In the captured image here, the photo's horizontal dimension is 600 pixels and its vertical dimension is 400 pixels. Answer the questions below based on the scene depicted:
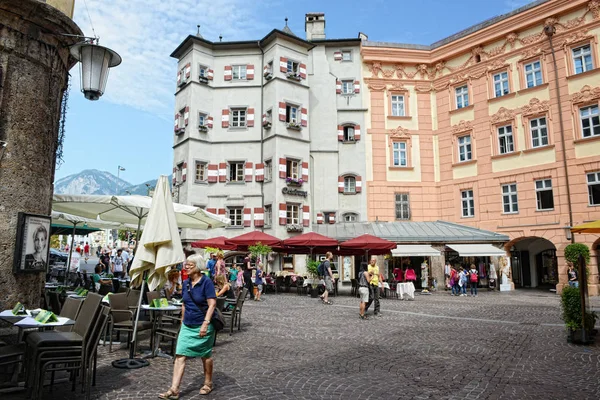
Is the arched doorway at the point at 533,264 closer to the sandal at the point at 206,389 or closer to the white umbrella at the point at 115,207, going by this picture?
the white umbrella at the point at 115,207

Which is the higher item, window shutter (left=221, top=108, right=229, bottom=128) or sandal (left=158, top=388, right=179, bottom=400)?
window shutter (left=221, top=108, right=229, bottom=128)

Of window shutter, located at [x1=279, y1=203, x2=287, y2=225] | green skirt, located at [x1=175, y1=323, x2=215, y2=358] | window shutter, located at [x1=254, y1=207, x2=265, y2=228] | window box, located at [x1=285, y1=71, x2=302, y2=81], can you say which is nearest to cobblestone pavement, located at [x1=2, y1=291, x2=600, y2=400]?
green skirt, located at [x1=175, y1=323, x2=215, y2=358]

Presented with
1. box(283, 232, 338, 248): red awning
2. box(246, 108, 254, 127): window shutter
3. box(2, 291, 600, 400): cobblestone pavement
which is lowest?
box(2, 291, 600, 400): cobblestone pavement

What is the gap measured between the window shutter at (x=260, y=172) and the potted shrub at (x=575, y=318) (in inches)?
774

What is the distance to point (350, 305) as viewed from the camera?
15555 millimetres

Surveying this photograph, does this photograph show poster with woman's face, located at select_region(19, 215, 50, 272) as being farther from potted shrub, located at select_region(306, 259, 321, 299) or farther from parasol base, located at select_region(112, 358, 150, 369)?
potted shrub, located at select_region(306, 259, 321, 299)

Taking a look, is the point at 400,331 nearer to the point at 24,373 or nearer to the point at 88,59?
the point at 24,373

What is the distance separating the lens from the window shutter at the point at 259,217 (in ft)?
84.9

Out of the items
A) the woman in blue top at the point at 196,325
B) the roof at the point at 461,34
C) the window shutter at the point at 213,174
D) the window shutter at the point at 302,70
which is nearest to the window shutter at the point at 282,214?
the window shutter at the point at 213,174

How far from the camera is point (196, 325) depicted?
5.03 meters

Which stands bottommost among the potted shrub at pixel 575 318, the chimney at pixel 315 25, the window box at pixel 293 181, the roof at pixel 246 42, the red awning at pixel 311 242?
the potted shrub at pixel 575 318

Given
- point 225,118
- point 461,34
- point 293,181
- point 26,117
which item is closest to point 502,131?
point 461,34

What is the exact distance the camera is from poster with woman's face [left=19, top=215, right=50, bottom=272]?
628 centimetres

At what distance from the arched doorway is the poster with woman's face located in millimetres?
25753
